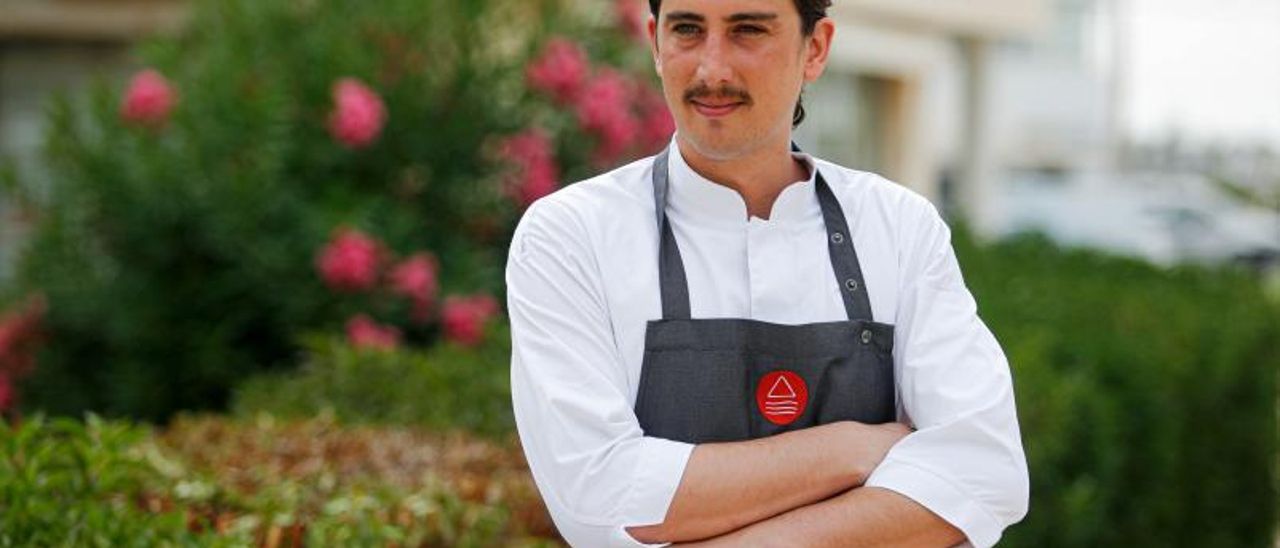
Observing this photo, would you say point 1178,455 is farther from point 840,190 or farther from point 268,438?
point 840,190

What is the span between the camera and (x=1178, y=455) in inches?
308

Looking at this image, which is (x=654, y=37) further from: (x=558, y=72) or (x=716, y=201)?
(x=558, y=72)

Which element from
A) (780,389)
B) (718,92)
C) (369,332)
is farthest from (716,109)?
(369,332)

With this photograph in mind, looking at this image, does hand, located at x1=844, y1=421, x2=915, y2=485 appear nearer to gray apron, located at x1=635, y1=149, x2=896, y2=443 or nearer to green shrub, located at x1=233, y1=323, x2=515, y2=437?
gray apron, located at x1=635, y1=149, x2=896, y2=443

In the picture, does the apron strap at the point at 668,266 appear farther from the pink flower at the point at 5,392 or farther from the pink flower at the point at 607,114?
the pink flower at the point at 5,392

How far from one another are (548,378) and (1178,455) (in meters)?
5.44

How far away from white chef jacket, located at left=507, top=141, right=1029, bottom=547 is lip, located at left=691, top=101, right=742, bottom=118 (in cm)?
13

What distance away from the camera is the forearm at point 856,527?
2.78 meters

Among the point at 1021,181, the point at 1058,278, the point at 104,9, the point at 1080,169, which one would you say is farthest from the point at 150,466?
the point at 1080,169

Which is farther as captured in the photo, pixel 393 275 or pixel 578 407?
pixel 393 275

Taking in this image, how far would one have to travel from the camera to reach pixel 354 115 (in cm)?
837

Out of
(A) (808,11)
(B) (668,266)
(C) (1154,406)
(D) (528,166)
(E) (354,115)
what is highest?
(A) (808,11)

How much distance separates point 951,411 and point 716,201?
1.40ft

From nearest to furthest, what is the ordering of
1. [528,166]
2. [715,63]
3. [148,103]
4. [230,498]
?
1. [715,63]
2. [230,498]
3. [148,103]
4. [528,166]
